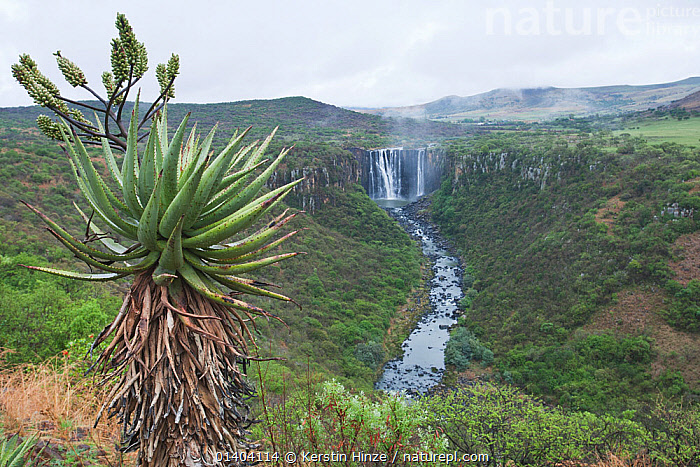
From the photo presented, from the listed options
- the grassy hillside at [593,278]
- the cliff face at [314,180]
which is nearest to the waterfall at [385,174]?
the cliff face at [314,180]

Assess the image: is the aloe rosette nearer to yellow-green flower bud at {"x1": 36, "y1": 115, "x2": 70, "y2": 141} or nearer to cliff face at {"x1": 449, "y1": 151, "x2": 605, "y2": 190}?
yellow-green flower bud at {"x1": 36, "y1": 115, "x2": 70, "y2": 141}

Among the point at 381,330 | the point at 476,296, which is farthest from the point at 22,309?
the point at 476,296

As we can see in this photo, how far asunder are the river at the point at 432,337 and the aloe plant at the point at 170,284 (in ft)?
78.5

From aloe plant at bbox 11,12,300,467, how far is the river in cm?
2393

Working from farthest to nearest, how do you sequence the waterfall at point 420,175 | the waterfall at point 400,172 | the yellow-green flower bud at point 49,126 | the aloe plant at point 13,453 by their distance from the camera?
the waterfall at point 420,175 < the waterfall at point 400,172 < the aloe plant at point 13,453 < the yellow-green flower bud at point 49,126

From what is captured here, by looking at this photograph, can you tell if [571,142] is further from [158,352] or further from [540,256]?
[158,352]

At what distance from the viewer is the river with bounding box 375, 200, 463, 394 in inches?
1133

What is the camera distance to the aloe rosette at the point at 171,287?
2.46 metres

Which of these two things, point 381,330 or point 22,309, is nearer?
point 22,309

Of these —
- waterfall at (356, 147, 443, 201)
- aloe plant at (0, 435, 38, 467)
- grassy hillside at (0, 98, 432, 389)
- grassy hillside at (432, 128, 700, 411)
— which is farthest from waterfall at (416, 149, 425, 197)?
aloe plant at (0, 435, 38, 467)

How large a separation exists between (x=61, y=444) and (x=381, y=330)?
3025 cm

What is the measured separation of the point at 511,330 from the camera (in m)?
33.3

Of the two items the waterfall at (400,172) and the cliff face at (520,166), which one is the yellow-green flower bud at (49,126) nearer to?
the cliff face at (520,166)

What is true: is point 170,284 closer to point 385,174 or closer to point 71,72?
point 71,72
